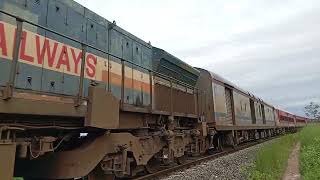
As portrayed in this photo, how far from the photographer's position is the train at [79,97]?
16.2 ft

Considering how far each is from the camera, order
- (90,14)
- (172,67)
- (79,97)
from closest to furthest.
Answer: (79,97) < (90,14) < (172,67)

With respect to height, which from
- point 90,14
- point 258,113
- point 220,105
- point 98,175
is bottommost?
point 98,175

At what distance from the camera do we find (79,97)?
5.76 meters

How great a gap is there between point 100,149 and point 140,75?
2.97m

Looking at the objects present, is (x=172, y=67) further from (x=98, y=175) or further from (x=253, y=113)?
(x=253, y=113)

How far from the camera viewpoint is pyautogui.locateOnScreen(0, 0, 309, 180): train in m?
4.95

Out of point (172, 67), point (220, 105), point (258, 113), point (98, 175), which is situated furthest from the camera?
point (258, 113)

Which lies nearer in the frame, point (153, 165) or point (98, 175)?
point (98, 175)

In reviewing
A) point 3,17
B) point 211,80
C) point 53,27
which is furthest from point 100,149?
point 211,80

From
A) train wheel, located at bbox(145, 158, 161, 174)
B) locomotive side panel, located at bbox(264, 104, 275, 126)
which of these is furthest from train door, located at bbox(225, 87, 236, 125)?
locomotive side panel, located at bbox(264, 104, 275, 126)

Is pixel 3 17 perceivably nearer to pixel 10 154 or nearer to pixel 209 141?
pixel 10 154

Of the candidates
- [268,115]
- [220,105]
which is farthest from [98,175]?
[268,115]

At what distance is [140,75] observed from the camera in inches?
358

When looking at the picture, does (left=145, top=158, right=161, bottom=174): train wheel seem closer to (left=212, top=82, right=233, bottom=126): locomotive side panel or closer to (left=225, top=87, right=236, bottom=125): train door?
(left=212, top=82, right=233, bottom=126): locomotive side panel
